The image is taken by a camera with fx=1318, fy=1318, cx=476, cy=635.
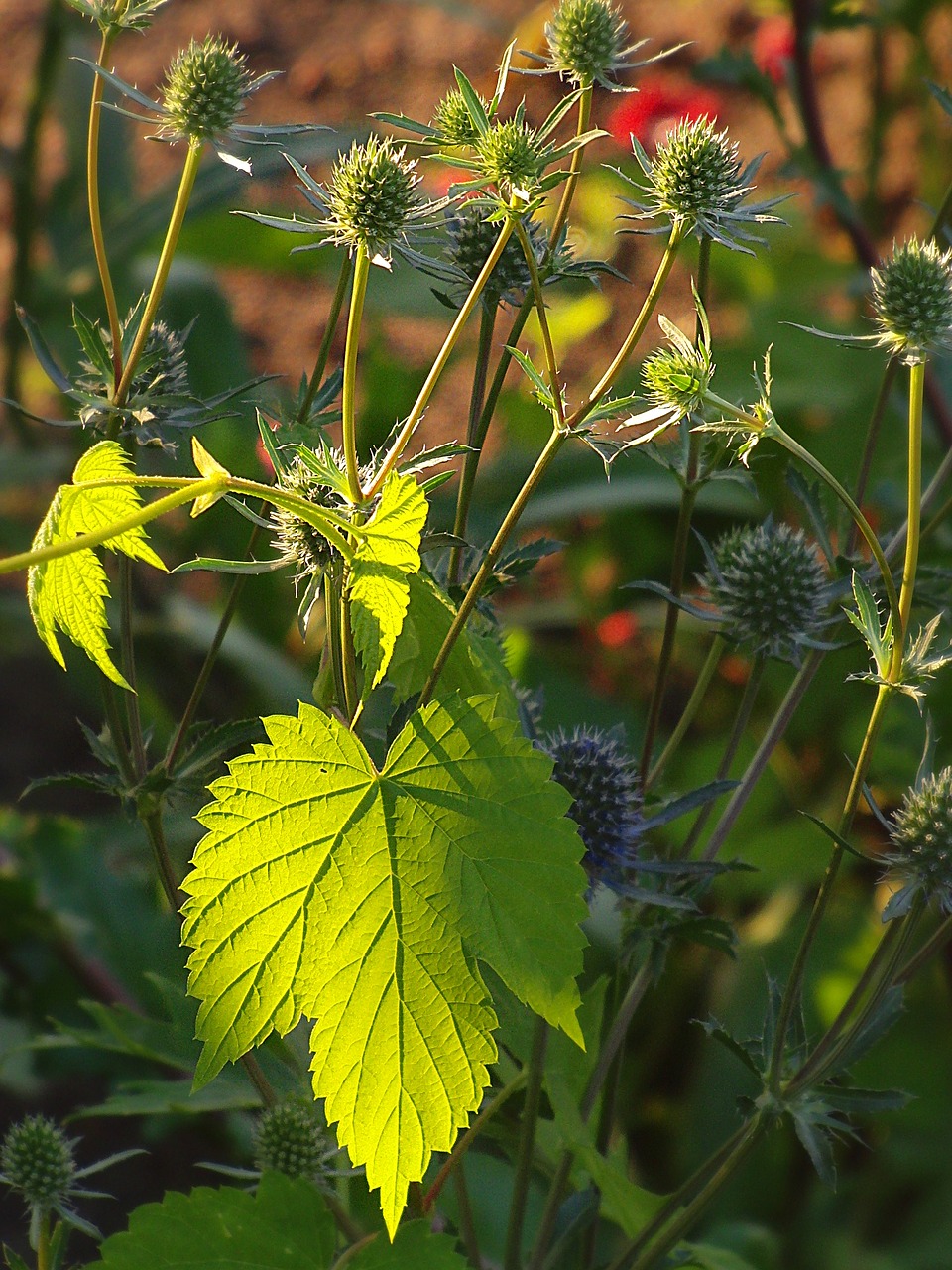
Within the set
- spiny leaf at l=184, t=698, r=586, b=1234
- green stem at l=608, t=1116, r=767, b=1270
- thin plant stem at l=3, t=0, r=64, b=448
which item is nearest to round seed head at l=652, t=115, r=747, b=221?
spiny leaf at l=184, t=698, r=586, b=1234

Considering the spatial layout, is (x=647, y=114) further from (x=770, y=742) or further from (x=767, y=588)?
(x=770, y=742)

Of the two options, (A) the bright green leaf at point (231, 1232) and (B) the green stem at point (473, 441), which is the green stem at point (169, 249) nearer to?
(B) the green stem at point (473, 441)

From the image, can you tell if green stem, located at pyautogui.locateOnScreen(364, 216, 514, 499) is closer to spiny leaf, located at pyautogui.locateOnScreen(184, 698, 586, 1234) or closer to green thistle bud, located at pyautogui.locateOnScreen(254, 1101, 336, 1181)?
spiny leaf, located at pyautogui.locateOnScreen(184, 698, 586, 1234)

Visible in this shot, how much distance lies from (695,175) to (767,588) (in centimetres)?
33

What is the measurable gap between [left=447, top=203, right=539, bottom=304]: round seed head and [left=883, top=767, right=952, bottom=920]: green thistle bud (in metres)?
0.37

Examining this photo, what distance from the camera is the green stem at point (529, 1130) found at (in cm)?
69

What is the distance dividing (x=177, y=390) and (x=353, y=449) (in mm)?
193

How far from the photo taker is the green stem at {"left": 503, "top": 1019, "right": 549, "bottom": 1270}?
0.69 meters

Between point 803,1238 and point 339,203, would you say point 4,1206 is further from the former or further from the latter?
point 339,203

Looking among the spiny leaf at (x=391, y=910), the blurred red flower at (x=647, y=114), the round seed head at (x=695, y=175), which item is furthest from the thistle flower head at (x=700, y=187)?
the blurred red flower at (x=647, y=114)

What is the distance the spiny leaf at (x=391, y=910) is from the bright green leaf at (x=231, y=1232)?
0.48 feet

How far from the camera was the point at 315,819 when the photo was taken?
0.57 meters

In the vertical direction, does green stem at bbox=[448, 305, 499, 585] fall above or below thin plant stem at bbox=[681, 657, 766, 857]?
above

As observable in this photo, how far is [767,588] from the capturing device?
0.87 metres
